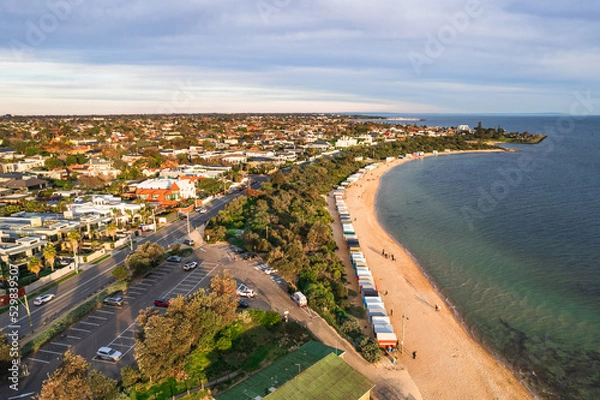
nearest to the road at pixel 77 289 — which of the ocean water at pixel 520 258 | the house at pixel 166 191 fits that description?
the house at pixel 166 191

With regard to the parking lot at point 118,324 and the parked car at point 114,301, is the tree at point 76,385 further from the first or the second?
the parked car at point 114,301

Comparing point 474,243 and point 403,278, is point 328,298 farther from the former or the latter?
point 474,243

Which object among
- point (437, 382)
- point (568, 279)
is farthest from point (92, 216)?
point (568, 279)

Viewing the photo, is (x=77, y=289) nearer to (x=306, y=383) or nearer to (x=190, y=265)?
(x=190, y=265)

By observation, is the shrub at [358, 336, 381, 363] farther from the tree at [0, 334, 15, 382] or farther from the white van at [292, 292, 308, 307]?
the tree at [0, 334, 15, 382]

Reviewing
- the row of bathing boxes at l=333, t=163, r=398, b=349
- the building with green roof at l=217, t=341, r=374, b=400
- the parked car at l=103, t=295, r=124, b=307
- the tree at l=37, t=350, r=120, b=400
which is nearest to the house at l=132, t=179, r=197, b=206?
the row of bathing boxes at l=333, t=163, r=398, b=349
